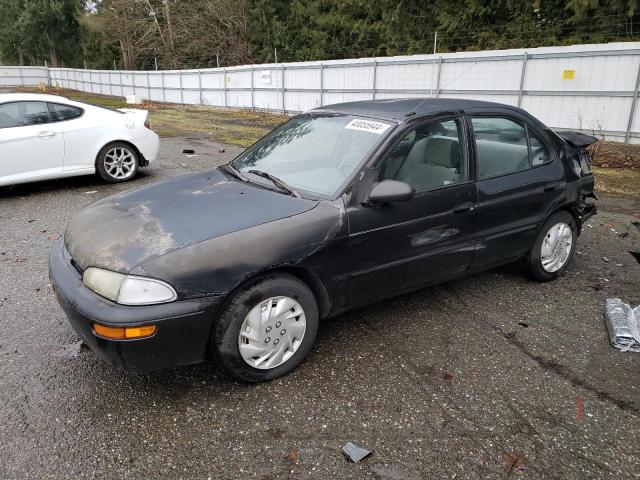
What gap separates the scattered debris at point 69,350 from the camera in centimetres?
333

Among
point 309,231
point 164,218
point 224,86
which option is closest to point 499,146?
point 309,231

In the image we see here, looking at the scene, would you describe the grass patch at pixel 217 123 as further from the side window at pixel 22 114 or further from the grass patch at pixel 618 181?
the grass patch at pixel 618 181

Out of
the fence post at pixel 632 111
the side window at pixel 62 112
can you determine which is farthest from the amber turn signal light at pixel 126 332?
the fence post at pixel 632 111

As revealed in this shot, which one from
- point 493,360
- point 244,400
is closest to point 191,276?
point 244,400

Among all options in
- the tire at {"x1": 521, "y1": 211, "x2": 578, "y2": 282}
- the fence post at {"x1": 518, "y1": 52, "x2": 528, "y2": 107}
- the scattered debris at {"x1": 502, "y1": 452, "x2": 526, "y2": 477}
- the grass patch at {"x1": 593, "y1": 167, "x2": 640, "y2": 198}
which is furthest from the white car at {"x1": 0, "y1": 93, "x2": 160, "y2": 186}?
the fence post at {"x1": 518, "y1": 52, "x2": 528, "y2": 107}

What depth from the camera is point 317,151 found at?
148 inches

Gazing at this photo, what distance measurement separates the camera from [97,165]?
7992 millimetres

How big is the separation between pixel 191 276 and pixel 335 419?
109 centimetres

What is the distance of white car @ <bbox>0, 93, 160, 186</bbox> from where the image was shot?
7113 millimetres

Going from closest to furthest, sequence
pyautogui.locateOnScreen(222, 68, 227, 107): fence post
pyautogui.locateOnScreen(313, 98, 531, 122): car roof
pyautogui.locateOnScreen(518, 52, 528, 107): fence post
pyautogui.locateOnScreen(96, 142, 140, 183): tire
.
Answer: pyautogui.locateOnScreen(313, 98, 531, 122): car roof, pyautogui.locateOnScreen(96, 142, 140, 183): tire, pyautogui.locateOnScreen(518, 52, 528, 107): fence post, pyautogui.locateOnScreen(222, 68, 227, 107): fence post

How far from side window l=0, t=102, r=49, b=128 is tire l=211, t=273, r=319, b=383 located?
19.9 ft

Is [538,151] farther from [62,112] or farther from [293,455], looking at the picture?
[62,112]

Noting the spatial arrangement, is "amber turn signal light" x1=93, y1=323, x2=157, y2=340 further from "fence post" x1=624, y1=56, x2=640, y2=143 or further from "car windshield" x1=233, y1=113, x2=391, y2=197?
"fence post" x1=624, y1=56, x2=640, y2=143

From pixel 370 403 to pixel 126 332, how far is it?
54.3 inches
